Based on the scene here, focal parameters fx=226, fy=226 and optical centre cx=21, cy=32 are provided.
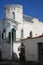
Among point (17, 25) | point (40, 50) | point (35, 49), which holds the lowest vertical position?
point (40, 50)

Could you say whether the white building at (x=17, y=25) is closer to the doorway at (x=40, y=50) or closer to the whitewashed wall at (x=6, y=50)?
the whitewashed wall at (x=6, y=50)

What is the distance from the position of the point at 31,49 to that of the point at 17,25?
8.90 meters

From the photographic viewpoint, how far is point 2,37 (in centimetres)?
3484

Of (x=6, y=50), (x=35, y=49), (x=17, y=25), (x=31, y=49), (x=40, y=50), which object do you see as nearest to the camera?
(x=40, y=50)

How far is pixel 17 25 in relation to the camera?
34531 millimetres

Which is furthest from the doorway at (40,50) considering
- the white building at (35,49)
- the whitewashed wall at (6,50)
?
the whitewashed wall at (6,50)

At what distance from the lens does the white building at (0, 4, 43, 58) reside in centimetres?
3397

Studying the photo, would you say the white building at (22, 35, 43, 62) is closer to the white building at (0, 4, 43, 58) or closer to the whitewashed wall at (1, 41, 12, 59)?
the whitewashed wall at (1, 41, 12, 59)

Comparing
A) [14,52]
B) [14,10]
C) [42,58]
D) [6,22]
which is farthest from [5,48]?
[42,58]

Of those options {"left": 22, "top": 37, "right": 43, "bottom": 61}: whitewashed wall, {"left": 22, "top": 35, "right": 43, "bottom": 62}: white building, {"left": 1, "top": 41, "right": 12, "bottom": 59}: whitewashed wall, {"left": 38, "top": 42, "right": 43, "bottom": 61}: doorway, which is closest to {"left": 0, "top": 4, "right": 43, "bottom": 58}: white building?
{"left": 1, "top": 41, "right": 12, "bottom": 59}: whitewashed wall

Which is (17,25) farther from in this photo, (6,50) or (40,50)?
(40,50)

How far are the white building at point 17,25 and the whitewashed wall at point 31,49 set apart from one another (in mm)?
4756

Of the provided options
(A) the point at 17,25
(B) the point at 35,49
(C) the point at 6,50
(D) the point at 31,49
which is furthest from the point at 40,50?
(A) the point at 17,25

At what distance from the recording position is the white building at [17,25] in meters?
34.0
